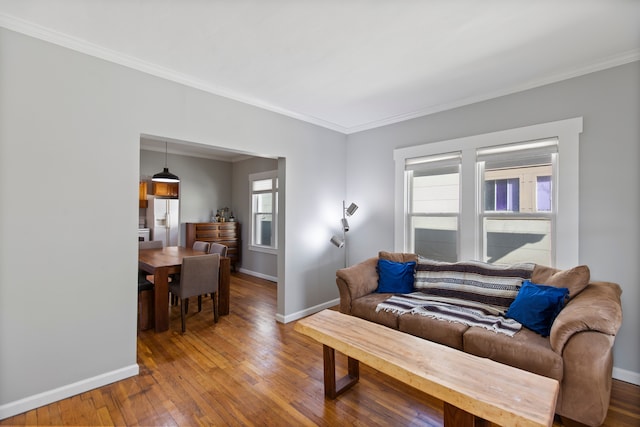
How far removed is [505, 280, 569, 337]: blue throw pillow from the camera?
2219 millimetres

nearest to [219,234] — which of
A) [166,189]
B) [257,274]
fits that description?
[257,274]

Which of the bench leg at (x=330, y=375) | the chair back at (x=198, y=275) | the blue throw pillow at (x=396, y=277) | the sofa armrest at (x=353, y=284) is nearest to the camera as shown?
the bench leg at (x=330, y=375)

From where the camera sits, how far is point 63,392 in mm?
2209

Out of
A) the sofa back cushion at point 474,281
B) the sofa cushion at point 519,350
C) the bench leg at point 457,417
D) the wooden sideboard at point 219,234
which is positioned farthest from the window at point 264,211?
the bench leg at point 457,417

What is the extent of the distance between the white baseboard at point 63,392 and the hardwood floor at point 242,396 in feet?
0.15

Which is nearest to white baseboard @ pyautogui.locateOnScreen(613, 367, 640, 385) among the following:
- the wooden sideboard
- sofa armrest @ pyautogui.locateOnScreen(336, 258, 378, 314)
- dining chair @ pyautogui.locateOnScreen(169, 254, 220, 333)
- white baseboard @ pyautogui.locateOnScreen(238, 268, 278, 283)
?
sofa armrest @ pyautogui.locateOnScreen(336, 258, 378, 314)

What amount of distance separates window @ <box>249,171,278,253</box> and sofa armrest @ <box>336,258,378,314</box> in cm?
289

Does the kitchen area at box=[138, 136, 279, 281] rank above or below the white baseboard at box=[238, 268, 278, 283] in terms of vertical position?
above

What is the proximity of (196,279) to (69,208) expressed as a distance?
5.14ft

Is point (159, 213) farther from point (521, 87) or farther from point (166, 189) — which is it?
point (521, 87)

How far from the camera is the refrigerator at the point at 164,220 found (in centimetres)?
578

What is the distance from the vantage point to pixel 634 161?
8.00ft

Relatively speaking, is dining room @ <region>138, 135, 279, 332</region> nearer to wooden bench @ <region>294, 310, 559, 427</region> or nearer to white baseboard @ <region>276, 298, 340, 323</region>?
white baseboard @ <region>276, 298, 340, 323</region>

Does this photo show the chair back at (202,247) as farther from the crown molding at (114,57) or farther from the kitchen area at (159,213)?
the crown molding at (114,57)
